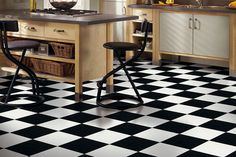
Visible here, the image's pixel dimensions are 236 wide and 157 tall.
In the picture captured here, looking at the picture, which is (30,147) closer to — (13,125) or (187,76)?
(13,125)

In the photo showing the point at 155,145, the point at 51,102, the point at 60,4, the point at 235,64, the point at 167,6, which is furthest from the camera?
the point at 167,6

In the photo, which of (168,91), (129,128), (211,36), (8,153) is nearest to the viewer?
(8,153)

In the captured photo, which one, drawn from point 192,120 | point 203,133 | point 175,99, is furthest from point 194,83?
point 203,133

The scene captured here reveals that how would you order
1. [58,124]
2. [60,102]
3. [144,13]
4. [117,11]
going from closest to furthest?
[58,124] < [60,102] < [144,13] < [117,11]

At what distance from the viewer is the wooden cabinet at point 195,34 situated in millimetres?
6738

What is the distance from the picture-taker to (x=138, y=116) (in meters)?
Answer: 4.80

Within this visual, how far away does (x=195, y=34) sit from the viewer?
700cm

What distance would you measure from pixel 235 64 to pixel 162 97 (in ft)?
5.04

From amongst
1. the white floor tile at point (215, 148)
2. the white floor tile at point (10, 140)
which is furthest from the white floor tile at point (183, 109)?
the white floor tile at point (10, 140)

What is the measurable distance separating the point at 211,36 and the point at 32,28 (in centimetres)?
247

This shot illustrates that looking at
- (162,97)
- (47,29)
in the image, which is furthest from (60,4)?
(162,97)

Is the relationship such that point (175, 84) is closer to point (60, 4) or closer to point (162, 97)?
point (162, 97)

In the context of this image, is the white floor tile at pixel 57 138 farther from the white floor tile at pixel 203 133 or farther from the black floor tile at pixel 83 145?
the white floor tile at pixel 203 133

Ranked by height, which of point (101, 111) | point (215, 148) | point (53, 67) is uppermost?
point (53, 67)
